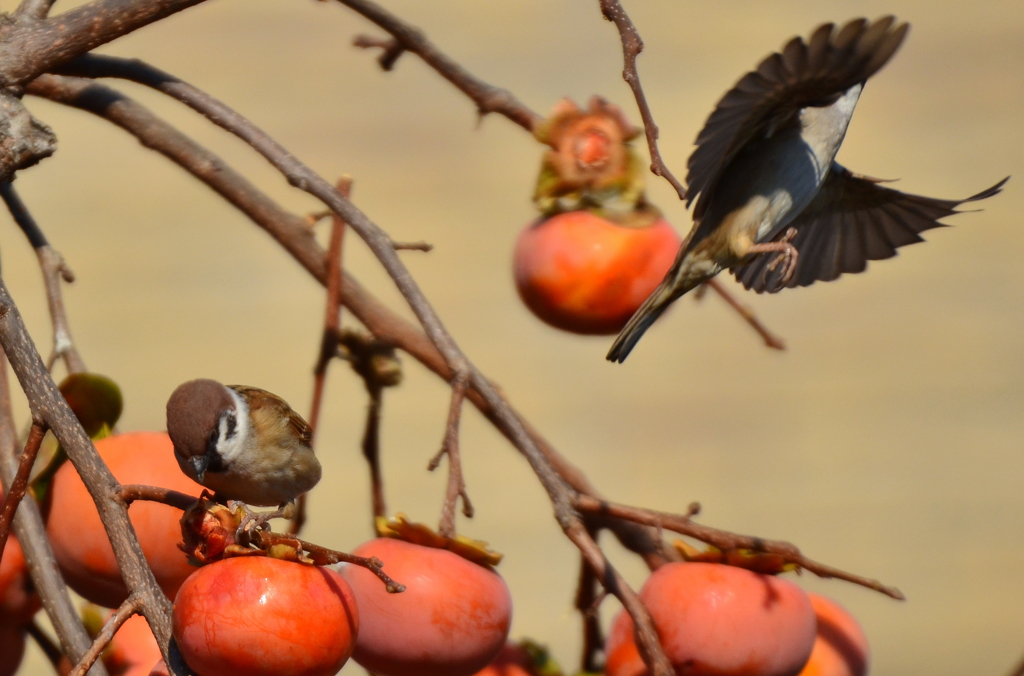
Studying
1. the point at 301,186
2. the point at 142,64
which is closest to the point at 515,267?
the point at 301,186

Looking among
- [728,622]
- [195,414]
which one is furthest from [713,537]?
[195,414]

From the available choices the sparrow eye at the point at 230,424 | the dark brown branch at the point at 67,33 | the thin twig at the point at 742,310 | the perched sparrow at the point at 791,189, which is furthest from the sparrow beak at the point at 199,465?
the thin twig at the point at 742,310

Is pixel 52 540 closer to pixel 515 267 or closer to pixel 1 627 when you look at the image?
pixel 1 627

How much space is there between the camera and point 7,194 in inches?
63.2

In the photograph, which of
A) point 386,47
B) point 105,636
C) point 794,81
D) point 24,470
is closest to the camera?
point 105,636

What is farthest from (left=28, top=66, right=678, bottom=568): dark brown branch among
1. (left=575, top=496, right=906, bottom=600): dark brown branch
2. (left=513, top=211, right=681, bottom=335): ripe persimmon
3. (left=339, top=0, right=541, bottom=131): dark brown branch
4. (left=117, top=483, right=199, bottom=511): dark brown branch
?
(left=117, top=483, right=199, bottom=511): dark brown branch

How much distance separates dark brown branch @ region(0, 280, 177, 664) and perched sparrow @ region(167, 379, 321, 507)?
0.30 m

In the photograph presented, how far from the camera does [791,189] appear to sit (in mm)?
1848

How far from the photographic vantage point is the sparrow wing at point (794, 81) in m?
1.42

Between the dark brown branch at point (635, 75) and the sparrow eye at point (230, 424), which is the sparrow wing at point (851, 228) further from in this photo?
the sparrow eye at point (230, 424)

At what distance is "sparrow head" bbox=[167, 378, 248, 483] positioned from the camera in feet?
4.83

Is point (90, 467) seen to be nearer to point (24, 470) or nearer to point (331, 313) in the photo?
point (24, 470)

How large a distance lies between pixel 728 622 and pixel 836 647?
0.91ft

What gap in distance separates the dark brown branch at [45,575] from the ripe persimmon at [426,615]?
31 centimetres
